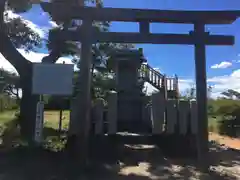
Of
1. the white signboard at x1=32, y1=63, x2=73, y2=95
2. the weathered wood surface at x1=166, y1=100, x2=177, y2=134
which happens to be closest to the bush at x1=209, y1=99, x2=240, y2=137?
the weathered wood surface at x1=166, y1=100, x2=177, y2=134

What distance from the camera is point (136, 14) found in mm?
7859

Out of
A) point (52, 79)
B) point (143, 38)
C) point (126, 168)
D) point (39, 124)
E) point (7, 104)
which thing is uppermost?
point (143, 38)

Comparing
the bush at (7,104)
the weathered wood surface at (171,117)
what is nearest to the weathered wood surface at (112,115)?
the weathered wood surface at (171,117)

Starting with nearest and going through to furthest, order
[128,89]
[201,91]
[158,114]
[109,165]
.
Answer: [201,91] < [109,165] < [158,114] < [128,89]

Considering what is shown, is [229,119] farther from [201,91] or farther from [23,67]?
[23,67]

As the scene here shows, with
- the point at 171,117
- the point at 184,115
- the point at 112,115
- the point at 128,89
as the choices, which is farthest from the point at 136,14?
the point at 128,89

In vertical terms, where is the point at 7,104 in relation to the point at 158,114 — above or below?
above

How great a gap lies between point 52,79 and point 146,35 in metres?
2.55

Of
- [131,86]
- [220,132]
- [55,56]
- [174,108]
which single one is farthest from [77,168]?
[220,132]

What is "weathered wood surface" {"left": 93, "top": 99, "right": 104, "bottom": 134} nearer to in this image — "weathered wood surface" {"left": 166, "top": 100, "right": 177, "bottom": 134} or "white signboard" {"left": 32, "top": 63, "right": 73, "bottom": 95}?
"weathered wood surface" {"left": 166, "top": 100, "right": 177, "bottom": 134}

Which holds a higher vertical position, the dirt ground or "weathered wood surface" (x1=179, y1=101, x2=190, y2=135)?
"weathered wood surface" (x1=179, y1=101, x2=190, y2=135)

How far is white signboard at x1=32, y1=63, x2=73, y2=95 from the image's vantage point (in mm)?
7316

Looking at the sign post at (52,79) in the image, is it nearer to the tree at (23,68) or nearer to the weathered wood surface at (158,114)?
the tree at (23,68)

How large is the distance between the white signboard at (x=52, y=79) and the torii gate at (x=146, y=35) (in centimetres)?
43
